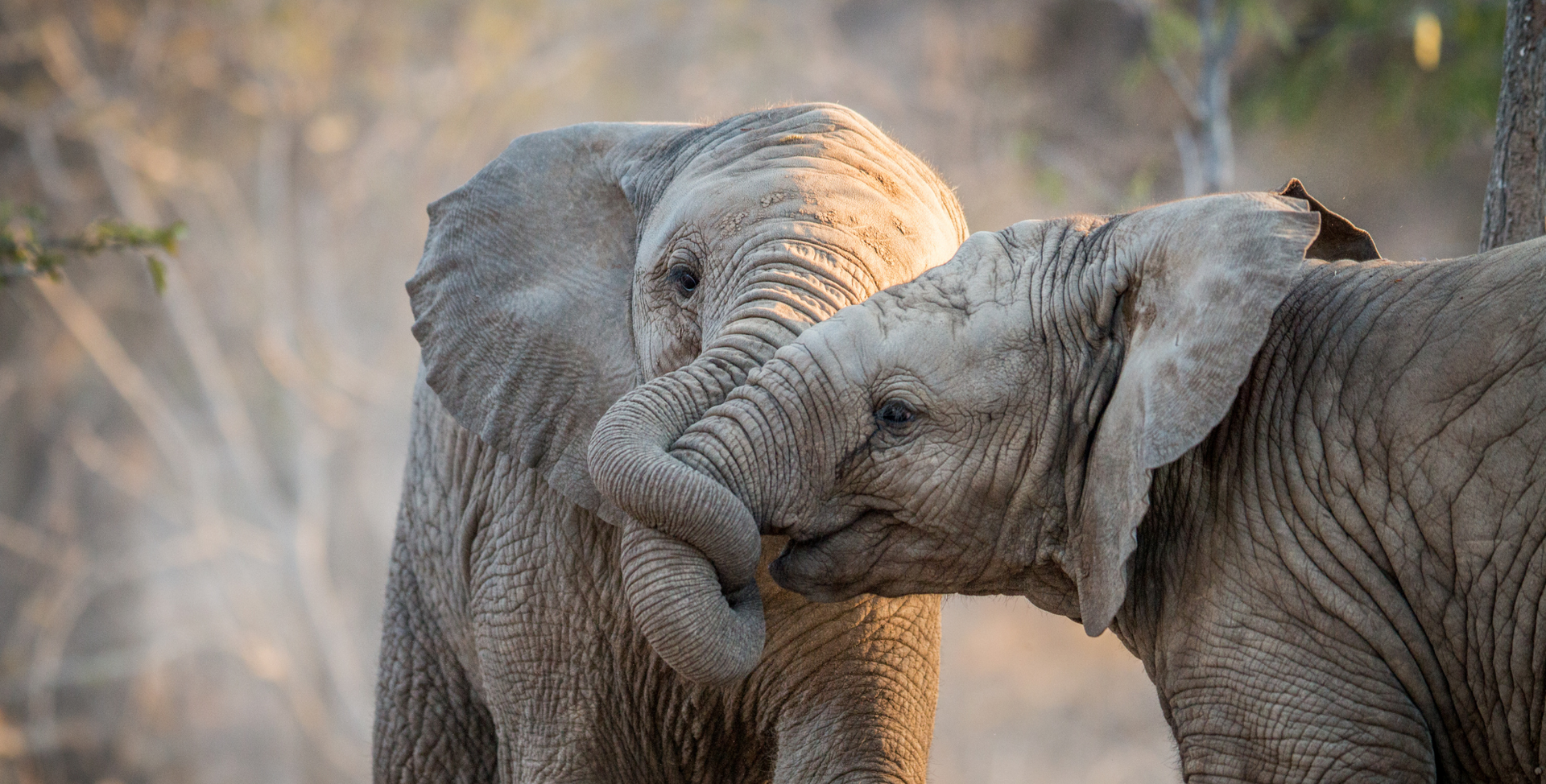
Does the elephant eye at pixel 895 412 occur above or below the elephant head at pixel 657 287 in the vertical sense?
below

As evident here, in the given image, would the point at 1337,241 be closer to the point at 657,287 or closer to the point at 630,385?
the point at 657,287

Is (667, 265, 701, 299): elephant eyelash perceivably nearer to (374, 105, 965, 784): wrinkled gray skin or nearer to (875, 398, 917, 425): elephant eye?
(374, 105, 965, 784): wrinkled gray skin

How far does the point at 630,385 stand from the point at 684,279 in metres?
0.35

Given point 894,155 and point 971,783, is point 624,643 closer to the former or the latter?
point 894,155

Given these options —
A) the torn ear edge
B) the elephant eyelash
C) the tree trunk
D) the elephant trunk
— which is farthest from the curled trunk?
the tree trunk

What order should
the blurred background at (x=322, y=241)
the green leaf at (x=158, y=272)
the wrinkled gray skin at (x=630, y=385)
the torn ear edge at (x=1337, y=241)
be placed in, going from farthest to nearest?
the blurred background at (x=322, y=241) < the green leaf at (x=158, y=272) < the wrinkled gray skin at (x=630, y=385) < the torn ear edge at (x=1337, y=241)

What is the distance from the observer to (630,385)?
3.89 metres

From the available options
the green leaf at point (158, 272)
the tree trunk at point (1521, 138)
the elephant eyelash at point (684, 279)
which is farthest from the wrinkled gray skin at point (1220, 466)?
the green leaf at point (158, 272)

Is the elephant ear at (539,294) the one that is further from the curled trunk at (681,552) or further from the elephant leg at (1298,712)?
the elephant leg at (1298,712)

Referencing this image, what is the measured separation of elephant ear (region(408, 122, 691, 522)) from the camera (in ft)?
13.0


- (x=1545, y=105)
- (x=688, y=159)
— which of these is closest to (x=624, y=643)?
(x=688, y=159)

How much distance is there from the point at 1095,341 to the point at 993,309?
0.69 ft

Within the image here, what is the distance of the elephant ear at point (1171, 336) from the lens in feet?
8.69

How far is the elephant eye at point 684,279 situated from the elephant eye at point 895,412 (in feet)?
2.76
